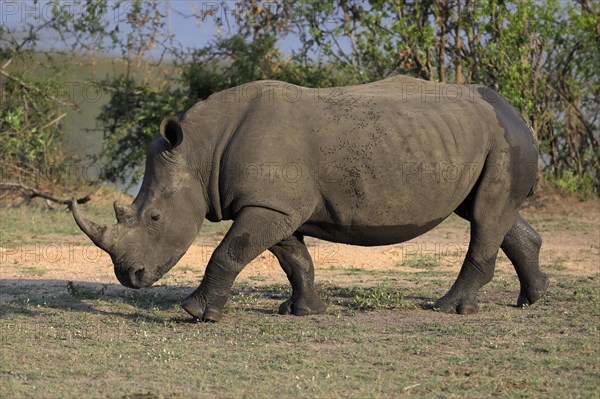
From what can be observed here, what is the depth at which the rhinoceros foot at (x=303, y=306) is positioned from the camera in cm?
857

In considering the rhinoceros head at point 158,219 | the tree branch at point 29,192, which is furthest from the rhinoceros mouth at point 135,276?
the tree branch at point 29,192

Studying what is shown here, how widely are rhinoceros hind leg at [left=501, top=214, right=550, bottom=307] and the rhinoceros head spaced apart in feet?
8.73

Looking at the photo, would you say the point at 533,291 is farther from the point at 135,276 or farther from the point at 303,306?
the point at 135,276

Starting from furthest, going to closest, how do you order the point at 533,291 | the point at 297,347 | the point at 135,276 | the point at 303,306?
the point at 533,291 < the point at 303,306 < the point at 135,276 < the point at 297,347

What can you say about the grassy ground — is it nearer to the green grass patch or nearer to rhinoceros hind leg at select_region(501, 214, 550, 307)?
the green grass patch

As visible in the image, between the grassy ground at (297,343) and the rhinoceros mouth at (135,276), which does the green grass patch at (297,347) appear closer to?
the grassy ground at (297,343)

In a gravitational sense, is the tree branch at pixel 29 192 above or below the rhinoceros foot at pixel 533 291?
below

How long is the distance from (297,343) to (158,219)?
1502mm

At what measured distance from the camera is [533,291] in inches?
353

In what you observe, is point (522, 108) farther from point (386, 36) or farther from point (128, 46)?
point (128, 46)

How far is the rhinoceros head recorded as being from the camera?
801 cm

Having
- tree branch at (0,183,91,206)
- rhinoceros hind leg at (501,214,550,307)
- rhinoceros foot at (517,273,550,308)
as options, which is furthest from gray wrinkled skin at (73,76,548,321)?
tree branch at (0,183,91,206)

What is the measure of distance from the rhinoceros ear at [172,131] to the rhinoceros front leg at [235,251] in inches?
29.1

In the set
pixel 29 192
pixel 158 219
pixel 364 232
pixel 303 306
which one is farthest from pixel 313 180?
pixel 29 192
